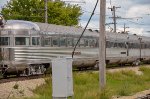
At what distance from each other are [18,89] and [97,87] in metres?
4.63

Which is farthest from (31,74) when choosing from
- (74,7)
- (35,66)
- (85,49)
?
(74,7)

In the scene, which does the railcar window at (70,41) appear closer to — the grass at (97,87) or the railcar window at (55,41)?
the railcar window at (55,41)

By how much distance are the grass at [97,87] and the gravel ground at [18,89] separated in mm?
370

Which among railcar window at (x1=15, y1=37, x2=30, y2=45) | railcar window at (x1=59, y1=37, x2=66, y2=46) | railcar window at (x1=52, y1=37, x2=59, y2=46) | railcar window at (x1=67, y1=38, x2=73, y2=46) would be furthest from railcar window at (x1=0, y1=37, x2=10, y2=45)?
railcar window at (x1=67, y1=38, x2=73, y2=46)

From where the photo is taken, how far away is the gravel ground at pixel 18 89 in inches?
773

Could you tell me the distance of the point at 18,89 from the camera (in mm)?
21109

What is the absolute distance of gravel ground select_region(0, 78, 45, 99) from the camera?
19.6 m

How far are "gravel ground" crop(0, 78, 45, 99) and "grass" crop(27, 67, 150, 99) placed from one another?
370 millimetres

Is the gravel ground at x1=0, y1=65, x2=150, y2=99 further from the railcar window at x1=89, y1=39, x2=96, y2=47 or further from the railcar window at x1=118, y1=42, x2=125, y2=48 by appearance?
the railcar window at x1=118, y1=42, x2=125, y2=48

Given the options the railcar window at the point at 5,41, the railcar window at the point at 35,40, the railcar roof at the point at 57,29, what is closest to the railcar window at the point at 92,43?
the railcar roof at the point at 57,29

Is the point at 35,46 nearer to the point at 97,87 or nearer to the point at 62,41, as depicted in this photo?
the point at 62,41

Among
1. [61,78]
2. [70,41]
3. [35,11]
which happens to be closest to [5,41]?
[70,41]

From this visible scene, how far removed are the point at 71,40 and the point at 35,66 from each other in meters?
4.91

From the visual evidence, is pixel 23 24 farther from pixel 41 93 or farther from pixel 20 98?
pixel 20 98
